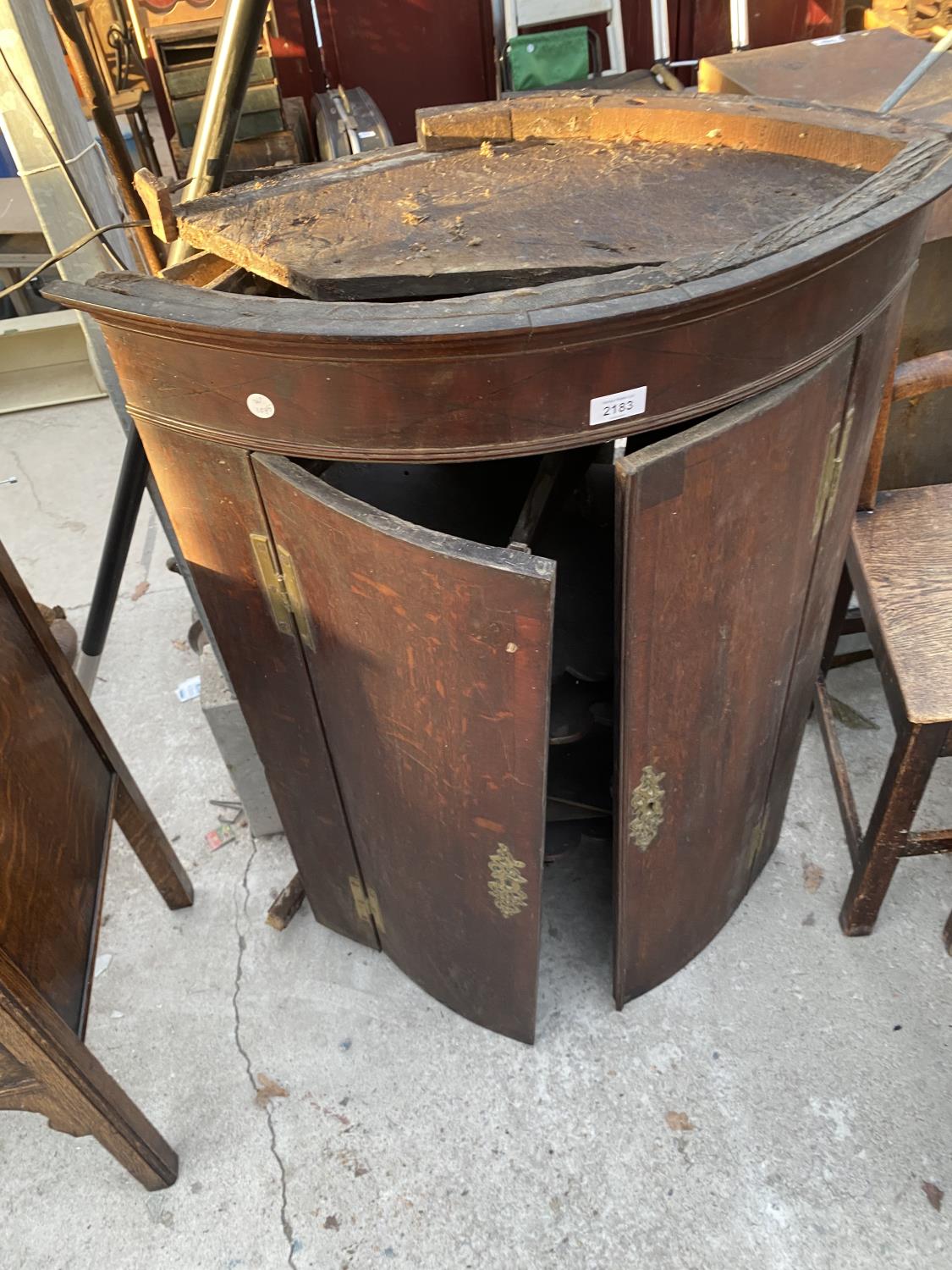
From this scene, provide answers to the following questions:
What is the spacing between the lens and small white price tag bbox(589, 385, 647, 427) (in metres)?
0.98

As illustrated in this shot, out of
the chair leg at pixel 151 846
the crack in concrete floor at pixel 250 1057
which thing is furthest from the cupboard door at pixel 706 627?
the chair leg at pixel 151 846

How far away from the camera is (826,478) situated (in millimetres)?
1259

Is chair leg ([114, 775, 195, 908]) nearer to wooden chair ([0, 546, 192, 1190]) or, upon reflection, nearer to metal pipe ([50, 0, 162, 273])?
wooden chair ([0, 546, 192, 1190])

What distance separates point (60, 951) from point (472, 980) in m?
0.72

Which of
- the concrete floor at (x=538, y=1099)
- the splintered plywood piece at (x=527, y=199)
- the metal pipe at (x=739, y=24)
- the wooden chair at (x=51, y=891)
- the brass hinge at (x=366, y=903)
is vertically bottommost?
the concrete floor at (x=538, y=1099)

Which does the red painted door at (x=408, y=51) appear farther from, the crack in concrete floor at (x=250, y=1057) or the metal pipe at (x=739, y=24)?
the crack in concrete floor at (x=250, y=1057)

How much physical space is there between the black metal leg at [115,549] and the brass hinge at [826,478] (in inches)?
51.4

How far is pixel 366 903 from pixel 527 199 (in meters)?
1.31

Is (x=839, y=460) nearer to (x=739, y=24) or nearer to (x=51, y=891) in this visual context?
(x=51, y=891)

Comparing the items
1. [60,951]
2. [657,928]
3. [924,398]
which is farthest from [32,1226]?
[924,398]

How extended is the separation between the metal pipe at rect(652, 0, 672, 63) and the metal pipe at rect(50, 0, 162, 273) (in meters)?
4.45

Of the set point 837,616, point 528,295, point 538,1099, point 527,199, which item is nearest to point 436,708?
point 528,295

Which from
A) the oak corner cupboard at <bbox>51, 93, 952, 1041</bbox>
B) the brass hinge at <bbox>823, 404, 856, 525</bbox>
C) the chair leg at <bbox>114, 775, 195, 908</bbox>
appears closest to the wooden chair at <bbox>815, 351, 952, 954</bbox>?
the oak corner cupboard at <bbox>51, 93, 952, 1041</bbox>

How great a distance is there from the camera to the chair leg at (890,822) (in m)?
1.52
